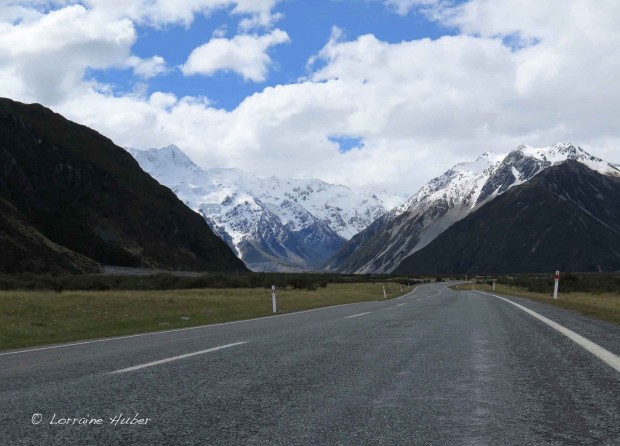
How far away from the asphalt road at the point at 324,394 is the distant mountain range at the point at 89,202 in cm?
10398

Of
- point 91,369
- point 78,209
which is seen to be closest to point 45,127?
point 78,209

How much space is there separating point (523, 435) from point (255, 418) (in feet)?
7.60

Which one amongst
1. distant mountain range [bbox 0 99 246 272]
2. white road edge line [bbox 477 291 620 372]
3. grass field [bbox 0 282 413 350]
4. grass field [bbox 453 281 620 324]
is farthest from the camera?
distant mountain range [bbox 0 99 246 272]

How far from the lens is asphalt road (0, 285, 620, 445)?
15.9 feet

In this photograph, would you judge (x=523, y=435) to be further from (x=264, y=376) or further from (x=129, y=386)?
(x=129, y=386)

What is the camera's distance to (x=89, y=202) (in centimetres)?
14475

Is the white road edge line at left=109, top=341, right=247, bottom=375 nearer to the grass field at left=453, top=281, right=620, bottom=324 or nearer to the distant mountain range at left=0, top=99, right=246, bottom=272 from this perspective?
the grass field at left=453, top=281, right=620, bottom=324

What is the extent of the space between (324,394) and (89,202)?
489ft

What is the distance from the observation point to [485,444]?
14.8ft

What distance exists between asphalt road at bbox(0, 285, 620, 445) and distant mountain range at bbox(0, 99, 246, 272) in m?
104

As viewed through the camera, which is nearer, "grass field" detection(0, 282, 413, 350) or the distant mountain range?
"grass field" detection(0, 282, 413, 350)

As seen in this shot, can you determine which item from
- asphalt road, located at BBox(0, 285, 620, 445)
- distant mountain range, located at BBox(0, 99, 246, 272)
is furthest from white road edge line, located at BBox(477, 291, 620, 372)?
distant mountain range, located at BBox(0, 99, 246, 272)

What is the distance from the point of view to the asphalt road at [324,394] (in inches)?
191

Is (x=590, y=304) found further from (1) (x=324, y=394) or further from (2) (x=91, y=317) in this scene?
(1) (x=324, y=394)
